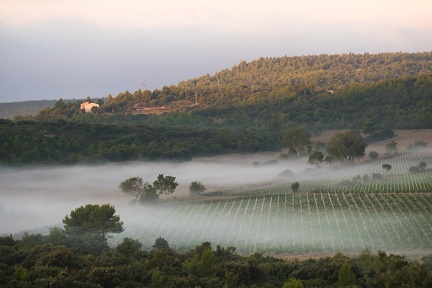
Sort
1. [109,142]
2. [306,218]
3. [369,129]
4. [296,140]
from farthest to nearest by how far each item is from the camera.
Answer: [369,129] < [296,140] < [109,142] < [306,218]

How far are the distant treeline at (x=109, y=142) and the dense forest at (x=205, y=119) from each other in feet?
0.43

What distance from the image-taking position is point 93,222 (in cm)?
3756

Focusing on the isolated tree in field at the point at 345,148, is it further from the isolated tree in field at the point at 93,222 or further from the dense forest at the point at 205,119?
the isolated tree in field at the point at 93,222

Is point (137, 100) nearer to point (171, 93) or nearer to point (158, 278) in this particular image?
point (171, 93)

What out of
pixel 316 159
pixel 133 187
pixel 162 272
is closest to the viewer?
pixel 162 272

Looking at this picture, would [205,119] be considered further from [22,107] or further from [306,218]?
[306,218]

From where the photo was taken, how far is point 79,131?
288ft

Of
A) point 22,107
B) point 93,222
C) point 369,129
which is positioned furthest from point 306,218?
point 22,107

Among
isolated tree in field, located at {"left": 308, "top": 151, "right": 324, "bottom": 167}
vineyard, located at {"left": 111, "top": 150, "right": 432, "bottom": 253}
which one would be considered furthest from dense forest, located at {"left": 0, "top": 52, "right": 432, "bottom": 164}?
vineyard, located at {"left": 111, "top": 150, "right": 432, "bottom": 253}

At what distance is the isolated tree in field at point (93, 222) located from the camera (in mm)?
37219

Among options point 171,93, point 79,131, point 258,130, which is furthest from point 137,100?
point 79,131

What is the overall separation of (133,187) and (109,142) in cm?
3258

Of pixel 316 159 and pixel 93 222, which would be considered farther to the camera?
pixel 316 159

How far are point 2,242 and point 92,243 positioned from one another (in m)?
5.63
